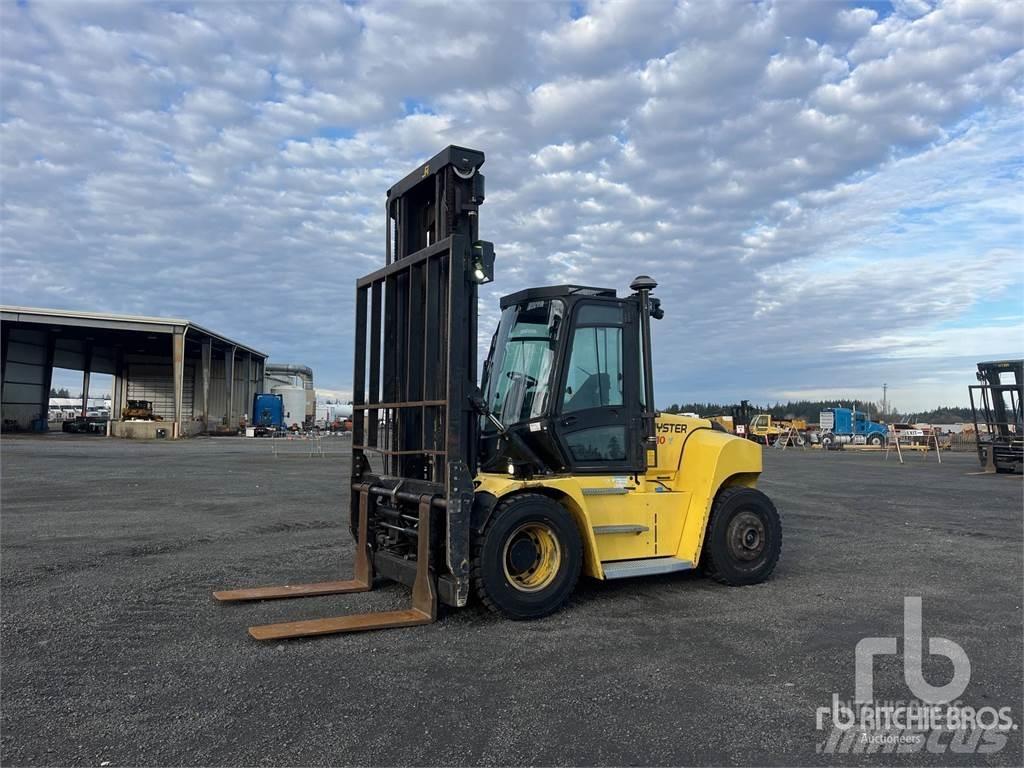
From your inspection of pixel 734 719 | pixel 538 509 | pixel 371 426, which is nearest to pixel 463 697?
pixel 734 719

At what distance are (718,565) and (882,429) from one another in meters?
53.0

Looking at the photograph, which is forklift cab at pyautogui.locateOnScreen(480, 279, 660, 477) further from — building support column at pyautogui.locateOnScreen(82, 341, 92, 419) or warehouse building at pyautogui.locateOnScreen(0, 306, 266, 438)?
building support column at pyautogui.locateOnScreen(82, 341, 92, 419)

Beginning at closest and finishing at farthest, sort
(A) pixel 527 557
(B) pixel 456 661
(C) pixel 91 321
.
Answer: (B) pixel 456 661 → (A) pixel 527 557 → (C) pixel 91 321

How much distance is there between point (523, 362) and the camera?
274 inches

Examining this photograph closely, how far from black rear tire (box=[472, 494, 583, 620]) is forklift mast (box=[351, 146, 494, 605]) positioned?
0.68ft

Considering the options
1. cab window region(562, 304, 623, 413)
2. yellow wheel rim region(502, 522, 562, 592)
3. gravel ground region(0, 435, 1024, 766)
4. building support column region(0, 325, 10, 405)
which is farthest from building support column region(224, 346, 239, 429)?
yellow wheel rim region(502, 522, 562, 592)

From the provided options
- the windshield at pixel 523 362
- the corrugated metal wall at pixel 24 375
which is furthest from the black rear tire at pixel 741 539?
the corrugated metal wall at pixel 24 375

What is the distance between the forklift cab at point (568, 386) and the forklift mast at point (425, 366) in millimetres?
610

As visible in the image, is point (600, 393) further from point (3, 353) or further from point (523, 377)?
point (3, 353)

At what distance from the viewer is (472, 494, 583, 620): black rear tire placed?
573cm

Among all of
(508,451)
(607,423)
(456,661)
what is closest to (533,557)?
(508,451)

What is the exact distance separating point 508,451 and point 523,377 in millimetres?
724

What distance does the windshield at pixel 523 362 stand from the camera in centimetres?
672

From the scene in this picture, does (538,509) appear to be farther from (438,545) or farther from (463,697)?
(463,697)
